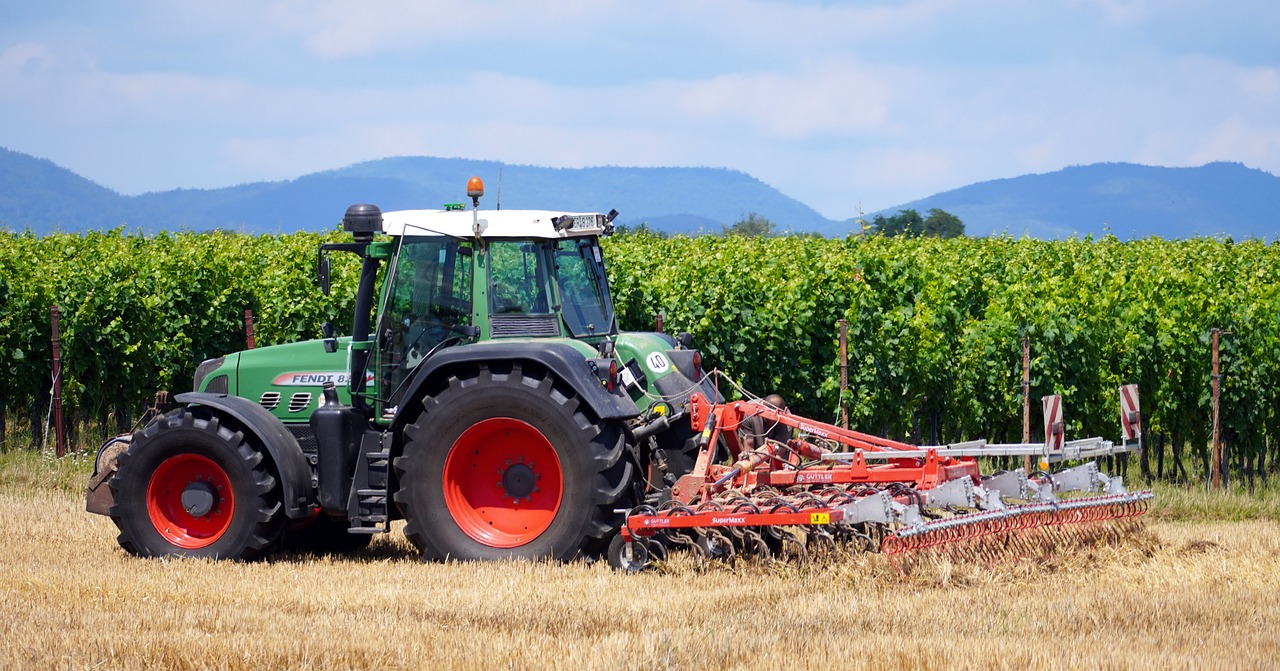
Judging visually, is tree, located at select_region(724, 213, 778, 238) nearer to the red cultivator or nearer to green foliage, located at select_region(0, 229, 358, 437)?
green foliage, located at select_region(0, 229, 358, 437)

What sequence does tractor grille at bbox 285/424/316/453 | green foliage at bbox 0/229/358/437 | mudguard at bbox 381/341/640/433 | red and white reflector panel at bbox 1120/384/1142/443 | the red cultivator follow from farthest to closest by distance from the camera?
green foliage at bbox 0/229/358/437
red and white reflector panel at bbox 1120/384/1142/443
tractor grille at bbox 285/424/316/453
mudguard at bbox 381/341/640/433
the red cultivator

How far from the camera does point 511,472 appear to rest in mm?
8109

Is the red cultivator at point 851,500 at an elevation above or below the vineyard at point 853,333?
below

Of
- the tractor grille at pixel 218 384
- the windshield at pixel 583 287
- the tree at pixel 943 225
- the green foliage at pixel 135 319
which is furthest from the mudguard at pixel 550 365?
the tree at pixel 943 225

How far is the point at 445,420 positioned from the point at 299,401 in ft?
4.16

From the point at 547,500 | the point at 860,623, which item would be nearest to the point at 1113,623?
the point at 860,623

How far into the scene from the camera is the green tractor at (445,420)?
25.8 ft

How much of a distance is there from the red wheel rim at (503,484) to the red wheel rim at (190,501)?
149 cm

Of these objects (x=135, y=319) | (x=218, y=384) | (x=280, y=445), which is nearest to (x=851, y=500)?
(x=280, y=445)

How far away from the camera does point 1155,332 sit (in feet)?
46.4

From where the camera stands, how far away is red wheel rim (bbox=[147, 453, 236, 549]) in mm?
8477

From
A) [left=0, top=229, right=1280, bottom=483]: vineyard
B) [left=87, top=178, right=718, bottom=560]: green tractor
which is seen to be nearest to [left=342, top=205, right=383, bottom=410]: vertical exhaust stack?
[left=87, top=178, right=718, bottom=560]: green tractor

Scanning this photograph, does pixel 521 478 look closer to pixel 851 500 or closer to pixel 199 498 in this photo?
pixel 851 500

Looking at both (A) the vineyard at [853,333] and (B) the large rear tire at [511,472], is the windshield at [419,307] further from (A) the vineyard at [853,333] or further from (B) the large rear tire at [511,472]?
(A) the vineyard at [853,333]
